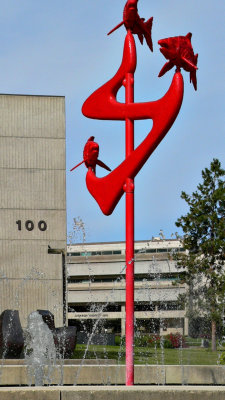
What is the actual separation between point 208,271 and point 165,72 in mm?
28342

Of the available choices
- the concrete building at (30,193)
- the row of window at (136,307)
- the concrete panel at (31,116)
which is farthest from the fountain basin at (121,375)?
the row of window at (136,307)

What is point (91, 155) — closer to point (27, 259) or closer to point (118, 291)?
point (27, 259)

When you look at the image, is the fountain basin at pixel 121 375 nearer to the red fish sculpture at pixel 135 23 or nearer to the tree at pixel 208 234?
the red fish sculpture at pixel 135 23

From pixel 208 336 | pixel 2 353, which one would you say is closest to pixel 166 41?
pixel 2 353

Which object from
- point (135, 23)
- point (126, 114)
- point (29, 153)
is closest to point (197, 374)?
point (126, 114)

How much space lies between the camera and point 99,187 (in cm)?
1075

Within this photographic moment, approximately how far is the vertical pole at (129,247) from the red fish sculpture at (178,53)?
1.63 ft

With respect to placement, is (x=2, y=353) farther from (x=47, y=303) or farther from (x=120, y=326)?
(x=120, y=326)

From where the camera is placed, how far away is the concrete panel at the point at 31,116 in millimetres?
27625

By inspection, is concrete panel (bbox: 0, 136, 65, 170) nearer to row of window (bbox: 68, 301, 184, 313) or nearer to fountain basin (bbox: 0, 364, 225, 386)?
fountain basin (bbox: 0, 364, 225, 386)

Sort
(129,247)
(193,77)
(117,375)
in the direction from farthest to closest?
(117,375), (193,77), (129,247)

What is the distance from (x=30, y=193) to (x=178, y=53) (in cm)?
1782

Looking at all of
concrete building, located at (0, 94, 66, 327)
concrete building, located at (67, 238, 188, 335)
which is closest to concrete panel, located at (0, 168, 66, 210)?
concrete building, located at (0, 94, 66, 327)

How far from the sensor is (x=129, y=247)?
10.1m
